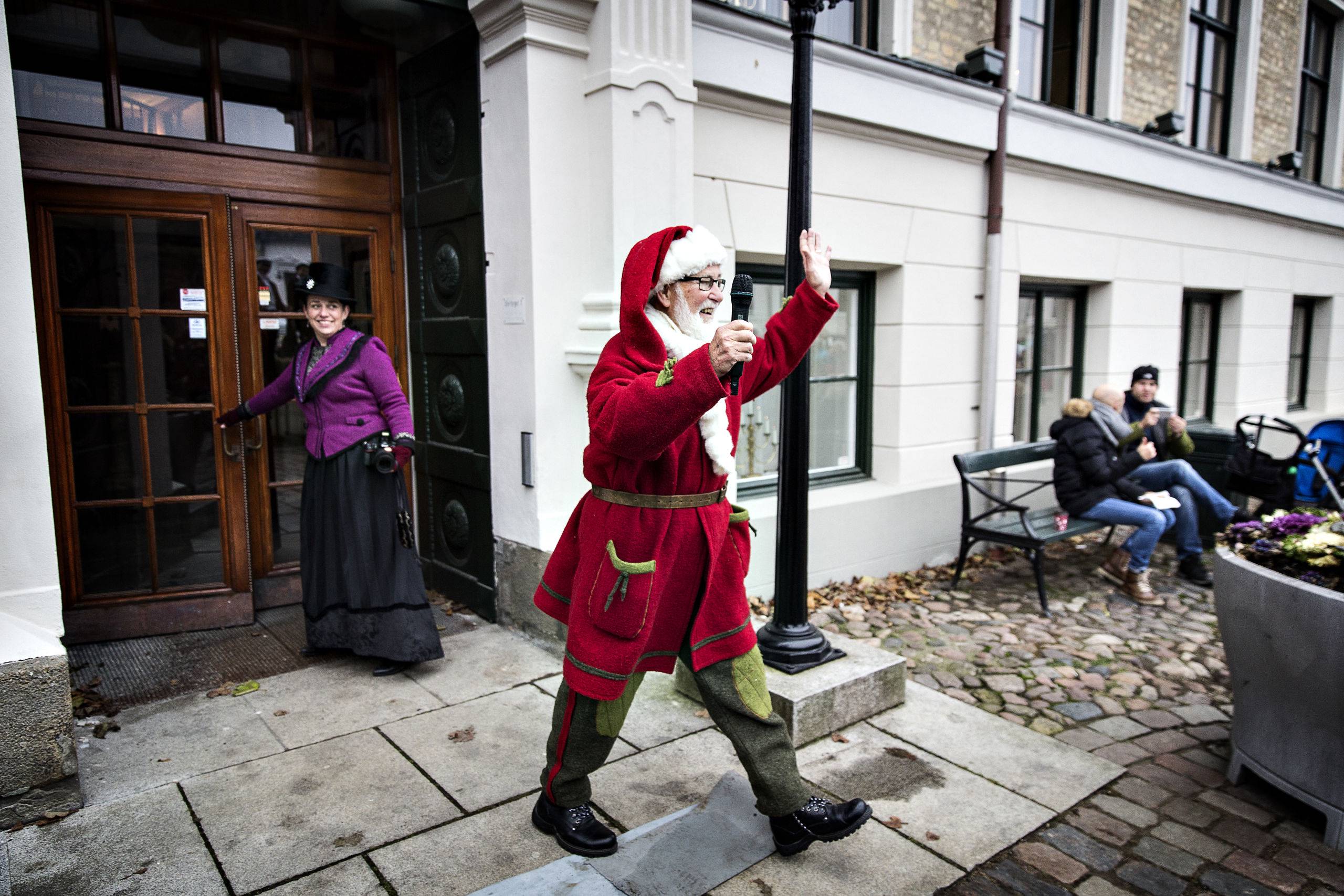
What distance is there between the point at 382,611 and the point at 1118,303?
712cm

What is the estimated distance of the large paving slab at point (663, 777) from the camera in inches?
120

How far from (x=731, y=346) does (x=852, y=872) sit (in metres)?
1.74

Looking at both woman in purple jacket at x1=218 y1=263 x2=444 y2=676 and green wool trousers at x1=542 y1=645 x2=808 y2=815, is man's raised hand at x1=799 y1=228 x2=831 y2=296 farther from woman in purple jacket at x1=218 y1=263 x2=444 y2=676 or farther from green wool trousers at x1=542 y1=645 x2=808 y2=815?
woman in purple jacket at x1=218 y1=263 x2=444 y2=676

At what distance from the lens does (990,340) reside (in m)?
6.89

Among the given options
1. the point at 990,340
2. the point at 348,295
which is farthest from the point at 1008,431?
the point at 348,295

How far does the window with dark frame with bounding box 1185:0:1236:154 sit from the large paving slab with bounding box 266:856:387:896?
1063 centimetres

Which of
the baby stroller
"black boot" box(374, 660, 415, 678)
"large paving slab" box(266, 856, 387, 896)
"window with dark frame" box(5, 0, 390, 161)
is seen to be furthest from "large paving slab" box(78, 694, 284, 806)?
the baby stroller

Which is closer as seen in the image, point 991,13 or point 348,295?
point 348,295

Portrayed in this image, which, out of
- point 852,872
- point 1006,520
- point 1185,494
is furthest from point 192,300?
point 1185,494

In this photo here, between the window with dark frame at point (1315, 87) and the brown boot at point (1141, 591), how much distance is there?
8845 millimetres

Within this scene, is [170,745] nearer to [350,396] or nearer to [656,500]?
[350,396]

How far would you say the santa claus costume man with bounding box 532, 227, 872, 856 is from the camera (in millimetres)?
2463

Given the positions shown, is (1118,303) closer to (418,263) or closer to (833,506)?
(833,506)

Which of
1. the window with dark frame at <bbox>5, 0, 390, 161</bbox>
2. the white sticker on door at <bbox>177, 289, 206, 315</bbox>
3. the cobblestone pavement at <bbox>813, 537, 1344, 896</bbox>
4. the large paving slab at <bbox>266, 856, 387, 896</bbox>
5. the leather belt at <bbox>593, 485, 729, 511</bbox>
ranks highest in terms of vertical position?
the window with dark frame at <bbox>5, 0, 390, 161</bbox>
